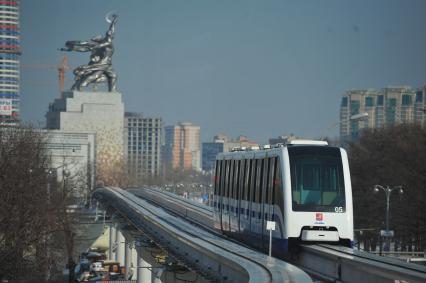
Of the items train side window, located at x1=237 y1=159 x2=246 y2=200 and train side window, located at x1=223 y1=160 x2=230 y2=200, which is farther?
train side window, located at x1=223 y1=160 x2=230 y2=200

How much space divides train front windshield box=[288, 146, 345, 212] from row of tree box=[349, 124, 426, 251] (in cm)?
3938

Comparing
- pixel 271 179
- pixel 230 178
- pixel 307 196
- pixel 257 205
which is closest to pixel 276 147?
pixel 271 179

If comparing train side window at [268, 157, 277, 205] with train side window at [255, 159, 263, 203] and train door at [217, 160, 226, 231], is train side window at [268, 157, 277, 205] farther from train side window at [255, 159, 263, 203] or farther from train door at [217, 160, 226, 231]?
train door at [217, 160, 226, 231]

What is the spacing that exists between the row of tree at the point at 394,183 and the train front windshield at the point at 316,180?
129ft

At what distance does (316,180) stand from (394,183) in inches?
2169

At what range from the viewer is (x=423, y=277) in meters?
22.5

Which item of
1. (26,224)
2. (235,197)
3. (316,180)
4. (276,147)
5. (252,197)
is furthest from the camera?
(26,224)

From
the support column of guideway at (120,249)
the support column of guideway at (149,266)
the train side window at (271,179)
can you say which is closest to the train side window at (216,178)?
the support column of guideway at (149,266)

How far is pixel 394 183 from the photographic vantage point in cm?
8669

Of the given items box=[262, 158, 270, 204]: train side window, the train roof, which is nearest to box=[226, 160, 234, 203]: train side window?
the train roof

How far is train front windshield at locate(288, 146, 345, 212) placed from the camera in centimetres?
3253

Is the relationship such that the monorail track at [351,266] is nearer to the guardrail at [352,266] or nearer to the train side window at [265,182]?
the guardrail at [352,266]

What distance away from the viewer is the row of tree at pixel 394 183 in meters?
73.9

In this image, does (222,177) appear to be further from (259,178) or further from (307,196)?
(307,196)
